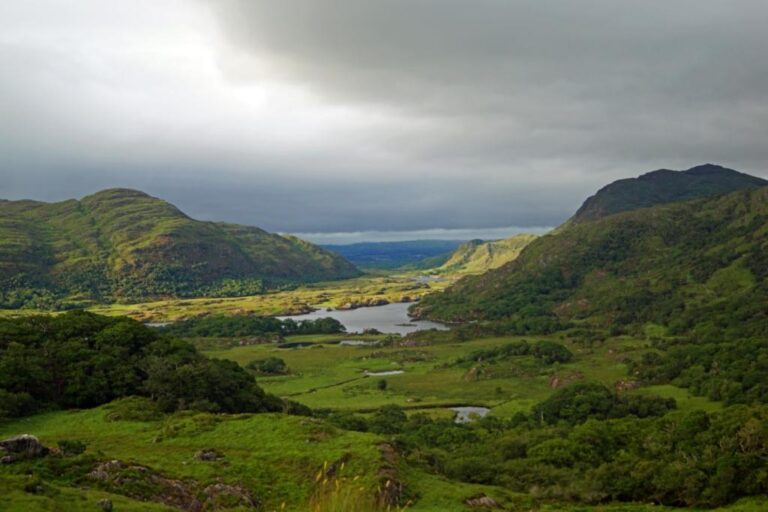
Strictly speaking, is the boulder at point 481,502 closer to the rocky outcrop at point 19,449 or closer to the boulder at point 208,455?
the boulder at point 208,455

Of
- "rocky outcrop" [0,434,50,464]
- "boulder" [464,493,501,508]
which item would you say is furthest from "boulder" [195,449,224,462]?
"boulder" [464,493,501,508]

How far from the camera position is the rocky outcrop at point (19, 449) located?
39656 mm

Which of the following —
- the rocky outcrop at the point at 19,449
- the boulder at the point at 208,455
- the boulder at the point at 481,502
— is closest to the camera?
the rocky outcrop at the point at 19,449

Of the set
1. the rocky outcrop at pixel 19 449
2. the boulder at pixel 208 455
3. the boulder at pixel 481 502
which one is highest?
the rocky outcrop at pixel 19 449

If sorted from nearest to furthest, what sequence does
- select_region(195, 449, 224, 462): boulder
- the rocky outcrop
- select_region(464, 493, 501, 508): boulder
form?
the rocky outcrop → select_region(464, 493, 501, 508): boulder → select_region(195, 449, 224, 462): boulder

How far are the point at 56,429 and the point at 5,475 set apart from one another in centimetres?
2979

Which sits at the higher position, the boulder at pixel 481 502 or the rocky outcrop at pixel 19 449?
the rocky outcrop at pixel 19 449

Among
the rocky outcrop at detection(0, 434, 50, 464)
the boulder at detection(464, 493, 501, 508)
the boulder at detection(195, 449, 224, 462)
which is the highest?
the rocky outcrop at detection(0, 434, 50, 464)

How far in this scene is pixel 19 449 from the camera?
40688 mm

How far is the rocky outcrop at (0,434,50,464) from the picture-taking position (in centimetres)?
3966

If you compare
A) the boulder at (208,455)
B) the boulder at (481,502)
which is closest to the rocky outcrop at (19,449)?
the boulder at (208,455)

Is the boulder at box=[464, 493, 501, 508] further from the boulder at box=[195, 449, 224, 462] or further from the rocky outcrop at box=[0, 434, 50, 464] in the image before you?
the rocky outcrop at box=[0, 434, 50, 464]

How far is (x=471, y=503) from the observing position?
48.2 meters

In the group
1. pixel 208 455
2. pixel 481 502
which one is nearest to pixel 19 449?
pixel 208 455
